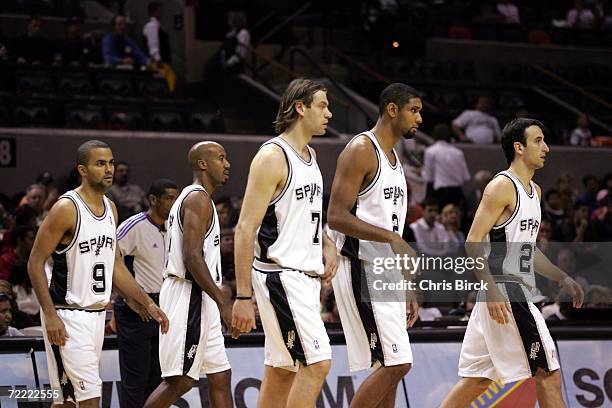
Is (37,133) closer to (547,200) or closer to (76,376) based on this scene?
(547,200)

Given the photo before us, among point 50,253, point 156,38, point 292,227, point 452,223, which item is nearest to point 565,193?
point 452,223

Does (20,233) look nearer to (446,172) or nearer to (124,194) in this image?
(124,194)

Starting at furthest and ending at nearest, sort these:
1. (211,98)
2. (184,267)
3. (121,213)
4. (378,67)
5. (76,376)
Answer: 1. (378,67)
2. (211,98)
3. (121,213)
4. (184,267)
5. (76,376)

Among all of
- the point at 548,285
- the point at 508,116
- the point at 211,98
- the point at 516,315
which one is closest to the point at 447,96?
the point at 508,116

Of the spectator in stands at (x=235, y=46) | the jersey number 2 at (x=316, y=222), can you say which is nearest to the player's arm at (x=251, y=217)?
the jersey number 2 at (x=316, y=222)

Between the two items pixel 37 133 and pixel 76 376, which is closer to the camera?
pixel 76 376

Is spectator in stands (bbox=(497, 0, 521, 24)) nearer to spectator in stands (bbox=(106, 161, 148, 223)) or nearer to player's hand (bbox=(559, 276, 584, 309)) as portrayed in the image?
spectator in stands (bbox=(106, 161, 148, 223))

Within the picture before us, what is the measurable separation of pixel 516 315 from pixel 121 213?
5.87 metres

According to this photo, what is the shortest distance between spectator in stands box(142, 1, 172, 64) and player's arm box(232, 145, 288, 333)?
34.9ft

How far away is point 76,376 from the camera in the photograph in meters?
6.58

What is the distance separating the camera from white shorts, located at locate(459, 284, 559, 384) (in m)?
6.72

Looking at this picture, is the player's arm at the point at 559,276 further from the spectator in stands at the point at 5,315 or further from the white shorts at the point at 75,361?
the spectator in stands at the point at 5,315

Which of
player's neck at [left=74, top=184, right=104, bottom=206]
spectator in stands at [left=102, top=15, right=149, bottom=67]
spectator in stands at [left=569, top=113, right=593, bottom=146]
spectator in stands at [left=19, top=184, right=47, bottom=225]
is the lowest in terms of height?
spectator in stands at [left=19, top=184, right=47, bottom=225]

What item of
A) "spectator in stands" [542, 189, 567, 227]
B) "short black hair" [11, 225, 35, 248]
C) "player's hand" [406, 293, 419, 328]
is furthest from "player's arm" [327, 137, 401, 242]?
"spectator in stands" [542, 189, 567, 227]
